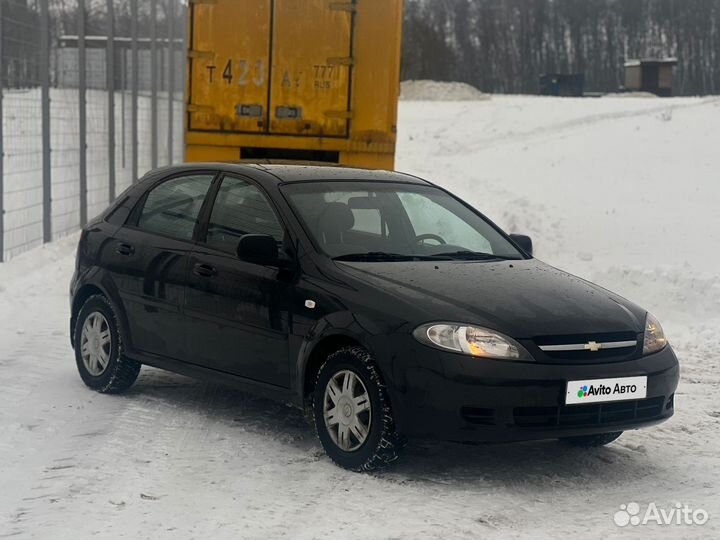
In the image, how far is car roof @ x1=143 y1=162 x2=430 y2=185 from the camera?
7.25 metres

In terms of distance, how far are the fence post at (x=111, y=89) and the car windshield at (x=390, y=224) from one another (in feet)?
38.0

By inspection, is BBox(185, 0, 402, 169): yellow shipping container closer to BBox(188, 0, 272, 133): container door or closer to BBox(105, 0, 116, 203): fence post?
BBox(188, 0, 272, 133): container door

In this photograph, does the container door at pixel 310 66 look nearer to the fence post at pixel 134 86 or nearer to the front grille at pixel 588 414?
the fence post at pixel 134 86

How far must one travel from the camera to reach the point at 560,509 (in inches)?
219

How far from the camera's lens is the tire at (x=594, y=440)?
22.0 feet

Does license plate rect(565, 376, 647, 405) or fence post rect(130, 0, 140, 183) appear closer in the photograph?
license plate rect(565, 376, 647, 405)

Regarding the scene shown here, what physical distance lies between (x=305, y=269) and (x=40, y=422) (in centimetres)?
177

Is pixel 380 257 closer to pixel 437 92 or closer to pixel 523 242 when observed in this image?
pixel 523 242

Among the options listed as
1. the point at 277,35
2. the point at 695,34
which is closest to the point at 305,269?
the point at 277,35

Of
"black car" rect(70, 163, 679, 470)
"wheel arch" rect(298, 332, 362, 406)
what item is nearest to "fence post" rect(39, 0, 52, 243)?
"black car" rect(70, 163, 679, 470)

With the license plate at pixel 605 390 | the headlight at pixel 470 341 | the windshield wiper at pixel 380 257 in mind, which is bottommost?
the license plate at pixel 605 390

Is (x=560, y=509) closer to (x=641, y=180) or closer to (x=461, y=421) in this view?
(x=461, y=421)

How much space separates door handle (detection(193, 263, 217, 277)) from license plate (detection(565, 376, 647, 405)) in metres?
2.21

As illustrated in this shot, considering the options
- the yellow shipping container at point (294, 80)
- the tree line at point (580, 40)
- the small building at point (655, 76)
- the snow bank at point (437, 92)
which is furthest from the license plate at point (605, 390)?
the tree line at point (580, 40)
